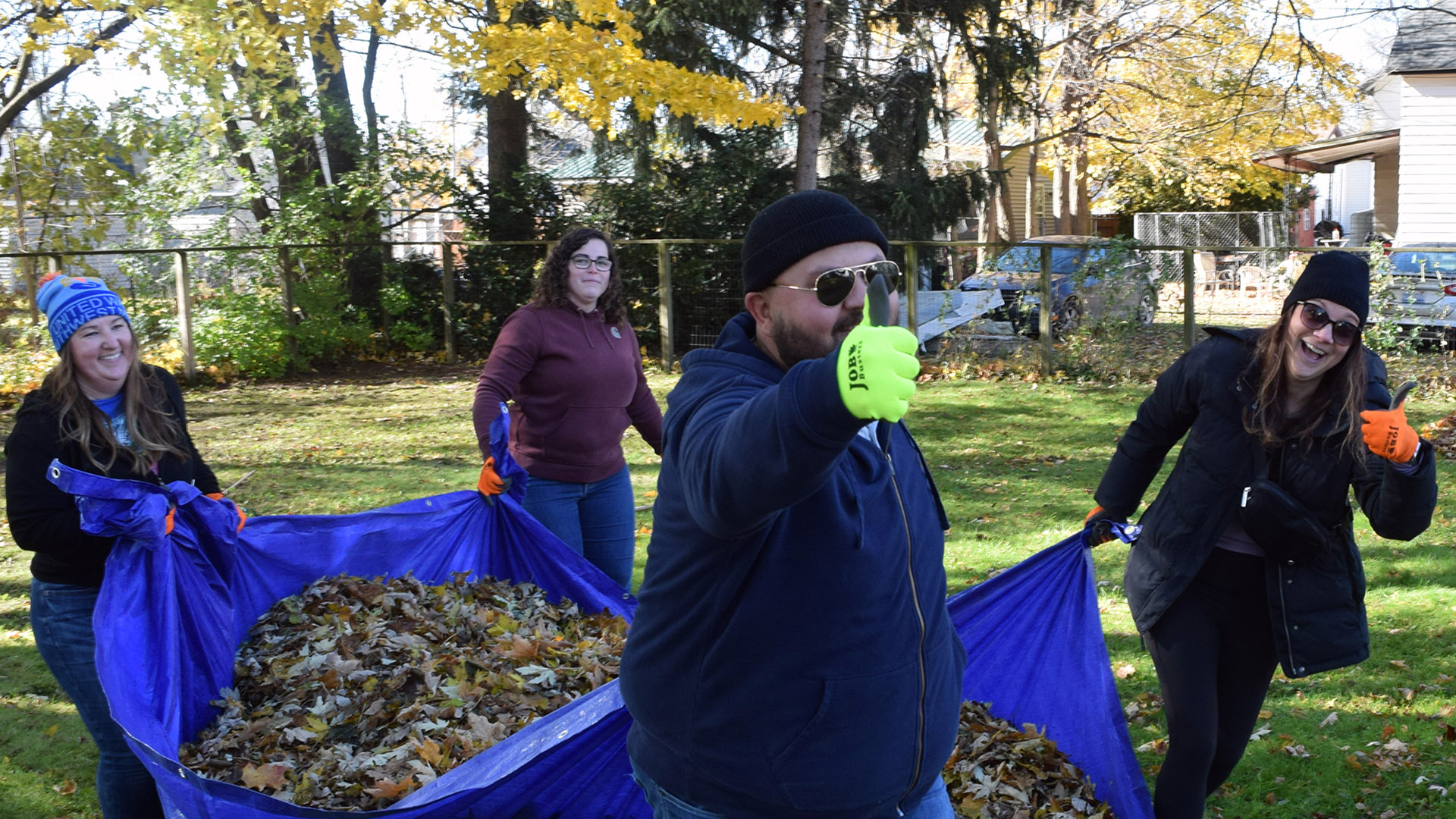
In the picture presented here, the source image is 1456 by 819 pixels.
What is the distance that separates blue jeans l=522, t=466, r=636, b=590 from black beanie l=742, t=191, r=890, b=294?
9.03 ft

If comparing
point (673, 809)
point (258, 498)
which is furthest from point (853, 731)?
point (258, 498)

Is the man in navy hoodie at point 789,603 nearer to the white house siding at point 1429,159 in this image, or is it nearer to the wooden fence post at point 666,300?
the wooden fence post at point 666,300

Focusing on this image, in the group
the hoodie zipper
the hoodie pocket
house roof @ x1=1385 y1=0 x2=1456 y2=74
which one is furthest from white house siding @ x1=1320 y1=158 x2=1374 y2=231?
the hoodie pocket

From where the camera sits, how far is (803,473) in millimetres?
1479

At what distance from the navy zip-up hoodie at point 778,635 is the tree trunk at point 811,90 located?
11.9 metres

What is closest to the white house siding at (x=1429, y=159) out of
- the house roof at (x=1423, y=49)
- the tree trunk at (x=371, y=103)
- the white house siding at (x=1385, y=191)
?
the house roof at (x=1423, y=49)

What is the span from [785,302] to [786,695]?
63 centimetres

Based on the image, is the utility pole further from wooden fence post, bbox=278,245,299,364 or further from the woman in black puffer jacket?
the woman in black puffer jacket

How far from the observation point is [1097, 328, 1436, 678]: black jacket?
3.04 m

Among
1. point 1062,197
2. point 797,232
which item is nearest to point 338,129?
point 797,232

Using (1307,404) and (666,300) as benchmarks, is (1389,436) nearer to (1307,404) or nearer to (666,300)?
(1307,404)

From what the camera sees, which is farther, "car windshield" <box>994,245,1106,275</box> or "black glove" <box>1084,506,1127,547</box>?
"car windshield" <box>994,245,1106,275</box>

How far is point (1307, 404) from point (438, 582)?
326cm

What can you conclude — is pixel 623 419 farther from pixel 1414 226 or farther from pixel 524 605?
pixel 1414 226
